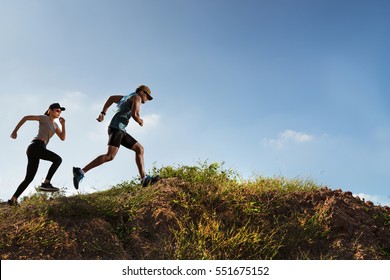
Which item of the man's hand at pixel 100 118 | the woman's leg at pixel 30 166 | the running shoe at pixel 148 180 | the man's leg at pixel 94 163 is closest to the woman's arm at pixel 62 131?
the woman's leg at pixel 30 166

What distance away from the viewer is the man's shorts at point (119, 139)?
9250 mm

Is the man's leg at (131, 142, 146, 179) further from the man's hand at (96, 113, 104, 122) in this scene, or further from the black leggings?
the black leggings

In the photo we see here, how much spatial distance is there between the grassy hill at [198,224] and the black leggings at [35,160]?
591mm

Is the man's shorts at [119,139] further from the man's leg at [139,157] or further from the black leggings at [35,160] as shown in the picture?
the black leggings at [35,160]

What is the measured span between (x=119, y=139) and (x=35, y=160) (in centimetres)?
189

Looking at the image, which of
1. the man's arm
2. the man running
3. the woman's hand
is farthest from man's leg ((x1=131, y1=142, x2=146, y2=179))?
the woman's hand

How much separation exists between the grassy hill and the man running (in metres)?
0.62

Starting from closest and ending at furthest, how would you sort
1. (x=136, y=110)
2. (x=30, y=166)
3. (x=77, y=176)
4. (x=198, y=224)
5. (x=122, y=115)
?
1. (x=198, y=224)
2. (x=77, y=176)
3. (x=136, y=110)
4. (x=30, y=166)
5. (x=122, y=115)

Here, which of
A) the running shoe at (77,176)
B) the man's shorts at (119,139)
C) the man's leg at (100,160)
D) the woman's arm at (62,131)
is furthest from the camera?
the woman's arm at (62,131)

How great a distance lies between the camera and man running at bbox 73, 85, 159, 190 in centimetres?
912

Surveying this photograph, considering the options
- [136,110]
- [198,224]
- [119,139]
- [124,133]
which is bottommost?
[198,224]

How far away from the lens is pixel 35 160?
932 cm

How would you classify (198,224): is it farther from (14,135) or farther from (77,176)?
(14,135)

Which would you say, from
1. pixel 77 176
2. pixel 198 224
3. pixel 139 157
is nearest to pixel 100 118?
pixel 139 157
